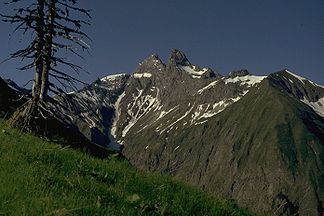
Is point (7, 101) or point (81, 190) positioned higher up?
point (7, 101)

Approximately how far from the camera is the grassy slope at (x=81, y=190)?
309 inches

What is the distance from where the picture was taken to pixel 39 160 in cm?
1091

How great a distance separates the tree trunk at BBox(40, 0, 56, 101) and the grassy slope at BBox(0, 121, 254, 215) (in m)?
14.8

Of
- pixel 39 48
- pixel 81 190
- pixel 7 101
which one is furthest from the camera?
pixel 7 101

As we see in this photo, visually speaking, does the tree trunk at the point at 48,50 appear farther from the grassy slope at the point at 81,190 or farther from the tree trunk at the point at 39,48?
the grassy slope at the point at 81,190

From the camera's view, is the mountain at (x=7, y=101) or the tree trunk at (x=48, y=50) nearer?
the tree trunk at (x=48, y=50)

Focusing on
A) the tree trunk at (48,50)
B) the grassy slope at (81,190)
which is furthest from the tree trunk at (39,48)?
the grassy slope at (81,190)

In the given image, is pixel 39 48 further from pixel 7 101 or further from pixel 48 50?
pixel 7 101

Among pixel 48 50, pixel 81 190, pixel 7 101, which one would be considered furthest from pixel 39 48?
pixel 81 190

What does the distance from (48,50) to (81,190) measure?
774 inches

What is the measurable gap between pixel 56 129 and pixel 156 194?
79.0ft

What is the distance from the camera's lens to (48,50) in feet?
91.2

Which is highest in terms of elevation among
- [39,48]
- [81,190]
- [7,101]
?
[39,48]

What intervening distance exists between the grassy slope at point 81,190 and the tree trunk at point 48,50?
14.8 meters
